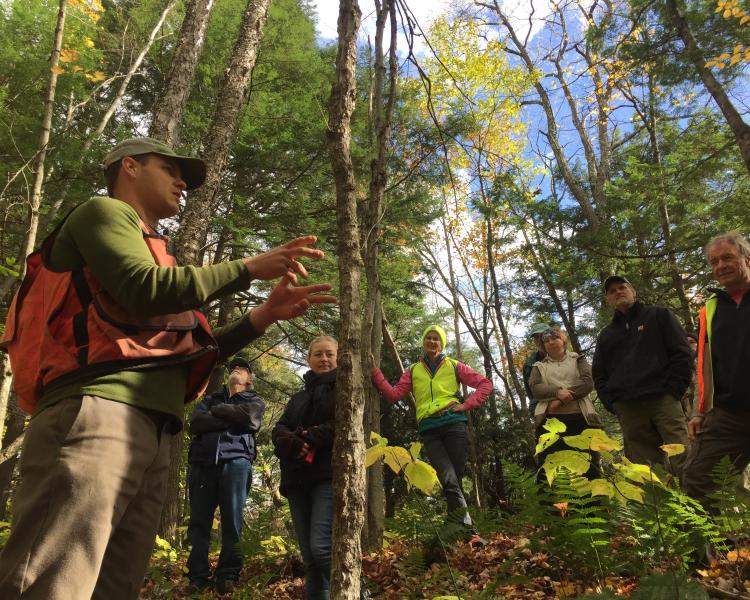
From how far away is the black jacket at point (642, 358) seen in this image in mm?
4461

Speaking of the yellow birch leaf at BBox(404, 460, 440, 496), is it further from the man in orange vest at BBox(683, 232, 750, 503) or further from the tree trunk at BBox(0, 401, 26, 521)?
the tree trunk at BBox(0, 401, 26, 521)

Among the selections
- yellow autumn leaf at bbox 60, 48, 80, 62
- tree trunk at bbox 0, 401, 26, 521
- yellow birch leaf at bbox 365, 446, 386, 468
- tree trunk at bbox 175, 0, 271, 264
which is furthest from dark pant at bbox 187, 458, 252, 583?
yellow autumn leaf at bbox 60, 48, 80, 62

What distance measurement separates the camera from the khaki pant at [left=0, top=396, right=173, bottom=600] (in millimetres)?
1242

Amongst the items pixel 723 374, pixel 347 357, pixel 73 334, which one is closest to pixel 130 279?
pixel 73 334

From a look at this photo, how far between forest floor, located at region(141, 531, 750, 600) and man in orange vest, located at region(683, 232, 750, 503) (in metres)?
0.62

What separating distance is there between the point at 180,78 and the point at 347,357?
17.0ft

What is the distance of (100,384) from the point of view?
4.77 feet

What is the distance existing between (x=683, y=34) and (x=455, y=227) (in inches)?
409

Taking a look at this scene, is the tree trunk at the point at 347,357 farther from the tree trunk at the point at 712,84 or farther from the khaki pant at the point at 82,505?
the tree trunk at the point at 712,84

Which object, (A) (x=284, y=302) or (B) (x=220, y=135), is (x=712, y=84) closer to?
(B) (x=220, y=135)

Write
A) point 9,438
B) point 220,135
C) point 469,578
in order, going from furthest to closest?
point 9,438 < point 220,135 < point 469,578

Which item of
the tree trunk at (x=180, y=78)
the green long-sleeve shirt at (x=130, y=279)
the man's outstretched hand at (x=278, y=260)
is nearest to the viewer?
the green long-sleeve shirt at (x=130, y=279)

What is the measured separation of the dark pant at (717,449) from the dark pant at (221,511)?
3.65 metres

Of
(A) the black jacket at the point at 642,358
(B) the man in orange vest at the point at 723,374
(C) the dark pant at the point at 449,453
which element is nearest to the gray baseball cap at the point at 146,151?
(B) the man in orange vest at the point at 723,374
